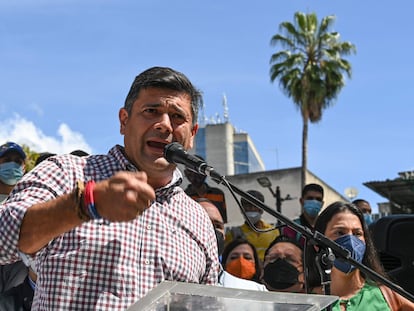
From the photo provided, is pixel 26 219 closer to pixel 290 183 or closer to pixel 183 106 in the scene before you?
pixel 183 106

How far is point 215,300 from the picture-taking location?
1996 millimetres

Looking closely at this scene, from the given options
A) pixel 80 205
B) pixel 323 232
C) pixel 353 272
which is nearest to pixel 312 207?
pixel 323 232

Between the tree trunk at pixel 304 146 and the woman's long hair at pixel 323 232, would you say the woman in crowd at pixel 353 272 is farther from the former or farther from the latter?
the tree trunk at pixel 304 146

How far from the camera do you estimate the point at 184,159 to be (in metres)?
2.74

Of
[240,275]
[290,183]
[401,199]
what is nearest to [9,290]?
[240,275]

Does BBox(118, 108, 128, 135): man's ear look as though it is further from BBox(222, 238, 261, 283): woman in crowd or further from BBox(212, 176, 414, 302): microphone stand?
BBox(222, 238, 261, 283): woman in crowd

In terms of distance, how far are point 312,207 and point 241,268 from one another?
184 cm

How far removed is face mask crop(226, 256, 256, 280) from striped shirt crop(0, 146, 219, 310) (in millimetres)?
3202

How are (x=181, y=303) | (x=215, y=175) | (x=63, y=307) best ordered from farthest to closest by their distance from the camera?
(x=215, y=175), (x=63, y=307), (x=181, y=303)

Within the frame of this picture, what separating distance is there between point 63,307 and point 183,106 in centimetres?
100

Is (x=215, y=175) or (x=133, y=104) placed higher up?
(x=133, y=104)

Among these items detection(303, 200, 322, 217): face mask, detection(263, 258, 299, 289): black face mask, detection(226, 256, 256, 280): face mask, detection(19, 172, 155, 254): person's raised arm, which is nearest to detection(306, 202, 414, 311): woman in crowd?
detection(263, 258, 299, 289): black face mask

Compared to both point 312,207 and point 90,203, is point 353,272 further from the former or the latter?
point 312,207

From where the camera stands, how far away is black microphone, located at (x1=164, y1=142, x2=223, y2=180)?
2748mm
